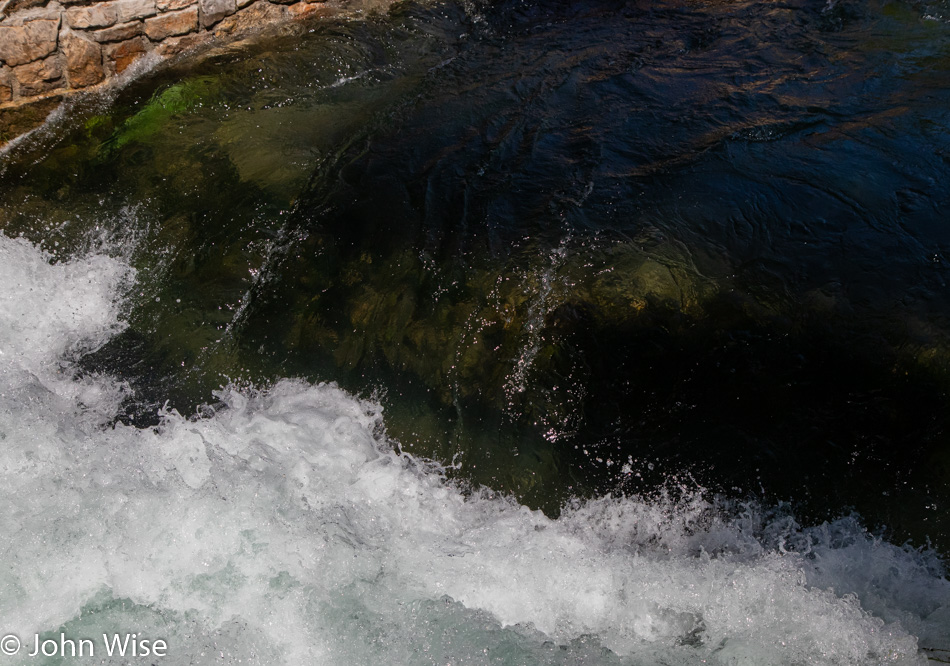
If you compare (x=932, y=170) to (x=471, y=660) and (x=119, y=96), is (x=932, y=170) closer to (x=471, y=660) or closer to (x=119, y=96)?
(x=471, y=660)

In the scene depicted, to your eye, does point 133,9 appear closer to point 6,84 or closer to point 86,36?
point 86,36

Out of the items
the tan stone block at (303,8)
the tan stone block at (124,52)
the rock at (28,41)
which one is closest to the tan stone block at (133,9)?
the tan stone block at (124,52)

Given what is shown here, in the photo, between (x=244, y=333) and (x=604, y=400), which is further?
(x=244, y=333)

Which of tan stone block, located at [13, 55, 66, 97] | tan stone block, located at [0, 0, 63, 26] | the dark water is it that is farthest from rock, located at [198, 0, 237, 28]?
tan stone block, located at [13, 55, 66, 97]

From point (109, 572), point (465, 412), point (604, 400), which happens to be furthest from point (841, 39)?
point (109, 572)

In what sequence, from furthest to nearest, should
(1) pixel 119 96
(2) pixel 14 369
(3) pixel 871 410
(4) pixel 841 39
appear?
(4) pixel 841 39, (1) pixel 119 96, (2) pixel 14 369, (3) pixel 871 410

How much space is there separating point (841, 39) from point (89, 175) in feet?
18.6

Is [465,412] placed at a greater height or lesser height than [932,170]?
lesser

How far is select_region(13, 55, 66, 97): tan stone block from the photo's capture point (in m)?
4.80

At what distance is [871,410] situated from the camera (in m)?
3.33

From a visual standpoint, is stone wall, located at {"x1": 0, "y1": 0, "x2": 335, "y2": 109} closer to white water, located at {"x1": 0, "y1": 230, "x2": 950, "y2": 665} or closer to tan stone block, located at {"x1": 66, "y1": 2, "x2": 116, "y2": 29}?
tan stone block, located at {"x1": 66, "y1": 2, "x2": 116, "y2": 29}

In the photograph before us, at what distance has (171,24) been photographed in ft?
17.4

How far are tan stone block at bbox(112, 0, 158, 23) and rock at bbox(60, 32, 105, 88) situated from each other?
28 cm

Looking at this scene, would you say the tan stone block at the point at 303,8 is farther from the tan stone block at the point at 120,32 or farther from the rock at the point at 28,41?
the rock at the point at 28,41
